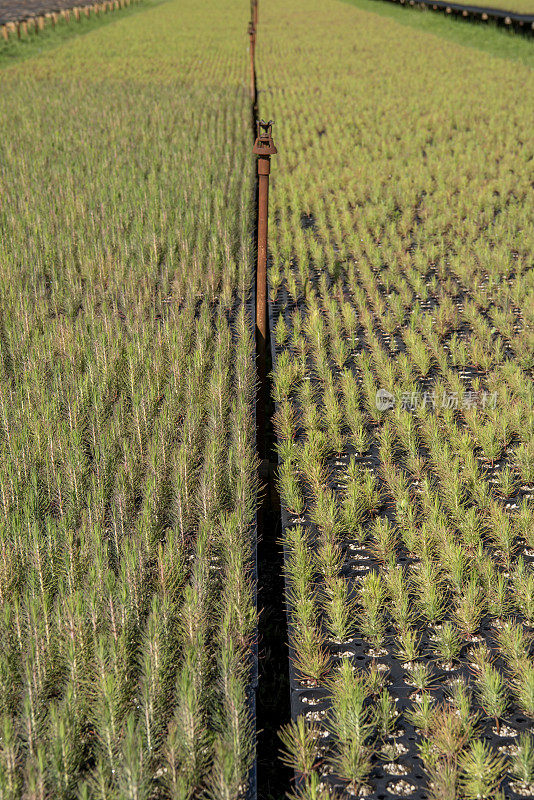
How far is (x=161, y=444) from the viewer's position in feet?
11.0

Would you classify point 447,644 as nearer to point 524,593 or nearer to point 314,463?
point 524,593

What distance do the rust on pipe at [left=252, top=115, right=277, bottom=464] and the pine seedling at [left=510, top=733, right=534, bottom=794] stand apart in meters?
2.03

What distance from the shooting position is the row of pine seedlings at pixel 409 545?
6.75 ft

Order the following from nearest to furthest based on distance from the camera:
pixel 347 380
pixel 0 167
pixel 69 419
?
pixel 69 419 → pixel 347 380 → pixel 0 167

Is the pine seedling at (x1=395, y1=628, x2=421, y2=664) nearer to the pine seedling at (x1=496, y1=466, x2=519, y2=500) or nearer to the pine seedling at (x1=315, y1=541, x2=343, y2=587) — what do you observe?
the pine seedling at (x1=315, y1=541, x2=343, y2=587)

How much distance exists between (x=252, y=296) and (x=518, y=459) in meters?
2.44

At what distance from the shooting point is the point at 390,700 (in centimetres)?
221

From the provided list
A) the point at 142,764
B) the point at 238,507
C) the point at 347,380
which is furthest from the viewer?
the point at 347,380

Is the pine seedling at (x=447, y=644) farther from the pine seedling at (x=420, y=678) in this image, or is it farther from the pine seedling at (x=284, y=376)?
the pine seedling at (x=284, y=376)

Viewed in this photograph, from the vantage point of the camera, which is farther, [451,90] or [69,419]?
[451,90]

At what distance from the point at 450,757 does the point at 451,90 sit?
511 inches

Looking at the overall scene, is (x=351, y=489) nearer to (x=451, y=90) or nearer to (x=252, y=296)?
(x=252, y=296)

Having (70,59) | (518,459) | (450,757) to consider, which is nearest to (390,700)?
(450,757)

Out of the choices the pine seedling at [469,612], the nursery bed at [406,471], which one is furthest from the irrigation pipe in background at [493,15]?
the pine seedling at [469,612]
